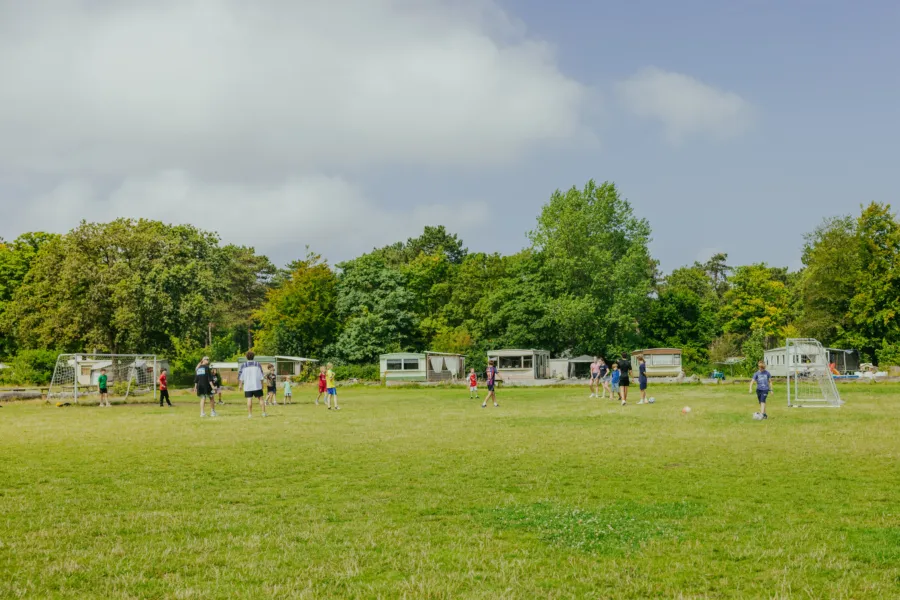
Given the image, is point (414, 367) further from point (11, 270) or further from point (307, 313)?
point (11, 270)

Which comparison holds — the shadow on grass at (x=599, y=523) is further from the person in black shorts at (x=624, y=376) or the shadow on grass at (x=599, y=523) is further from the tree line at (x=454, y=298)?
the tree line at (x=454, y=298)

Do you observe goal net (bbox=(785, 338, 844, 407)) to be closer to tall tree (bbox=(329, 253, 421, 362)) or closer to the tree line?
the tree line

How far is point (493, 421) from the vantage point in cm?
2294

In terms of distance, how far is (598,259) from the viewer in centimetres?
6794

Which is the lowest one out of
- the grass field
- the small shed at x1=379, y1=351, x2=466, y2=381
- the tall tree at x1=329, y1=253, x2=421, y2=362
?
the grass field

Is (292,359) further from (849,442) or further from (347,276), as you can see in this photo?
(849,442)

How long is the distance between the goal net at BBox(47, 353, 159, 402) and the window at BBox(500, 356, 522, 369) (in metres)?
29.3

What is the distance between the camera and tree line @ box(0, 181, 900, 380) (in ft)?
199

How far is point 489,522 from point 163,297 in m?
56.3

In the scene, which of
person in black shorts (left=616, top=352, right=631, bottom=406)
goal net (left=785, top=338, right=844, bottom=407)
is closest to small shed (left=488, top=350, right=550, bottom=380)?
goal net (left=785, top=338, right=844, bottom=407)

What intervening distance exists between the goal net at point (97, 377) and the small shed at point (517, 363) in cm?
2827

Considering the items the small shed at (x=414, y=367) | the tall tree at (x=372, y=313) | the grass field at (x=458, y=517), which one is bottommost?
Result: the grass field at (x=458, y=517)

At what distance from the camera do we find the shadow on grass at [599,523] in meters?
7.29

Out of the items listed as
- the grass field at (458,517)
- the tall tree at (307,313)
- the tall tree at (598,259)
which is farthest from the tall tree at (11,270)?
the grass field at (458,517)
